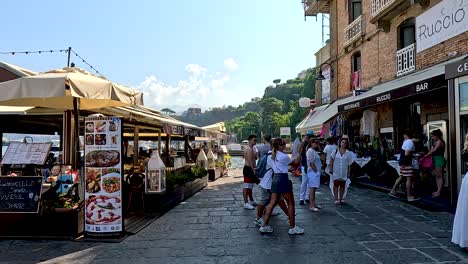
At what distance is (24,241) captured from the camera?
685 cm

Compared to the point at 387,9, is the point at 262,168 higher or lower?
lower

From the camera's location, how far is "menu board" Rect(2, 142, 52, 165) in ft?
26.7

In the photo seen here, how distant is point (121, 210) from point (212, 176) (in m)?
11.2

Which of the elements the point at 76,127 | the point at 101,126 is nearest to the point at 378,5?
the point at 76,127

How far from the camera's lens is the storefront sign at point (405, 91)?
9766mm

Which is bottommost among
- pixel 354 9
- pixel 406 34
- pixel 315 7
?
pixel 406 34

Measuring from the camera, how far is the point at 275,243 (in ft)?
21.2

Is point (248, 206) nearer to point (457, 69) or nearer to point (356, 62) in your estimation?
point (457, 69)

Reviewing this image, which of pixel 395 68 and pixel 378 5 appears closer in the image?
pixel 395 68

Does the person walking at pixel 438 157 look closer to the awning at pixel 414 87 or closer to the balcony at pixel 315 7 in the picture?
the awning at pixel 414 87

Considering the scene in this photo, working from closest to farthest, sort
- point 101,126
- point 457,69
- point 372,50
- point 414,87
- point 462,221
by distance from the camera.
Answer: point 462,221
point 101,126
point 457,69
point 414,87
point 372,50

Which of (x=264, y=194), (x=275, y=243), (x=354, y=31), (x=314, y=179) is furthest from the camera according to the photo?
(x=354, y=31)

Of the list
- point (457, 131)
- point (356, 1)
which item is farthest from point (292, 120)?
point (457, 131)

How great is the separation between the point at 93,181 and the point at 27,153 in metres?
2.15
